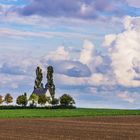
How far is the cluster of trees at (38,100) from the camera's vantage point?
167m

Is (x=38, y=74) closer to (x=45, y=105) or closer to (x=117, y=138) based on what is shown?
(x=45, y=105)

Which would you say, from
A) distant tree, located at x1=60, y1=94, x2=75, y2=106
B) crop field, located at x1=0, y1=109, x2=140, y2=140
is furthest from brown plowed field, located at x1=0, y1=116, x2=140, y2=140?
distant tree, located at x1=60, y1=94, x2=75, y2=106

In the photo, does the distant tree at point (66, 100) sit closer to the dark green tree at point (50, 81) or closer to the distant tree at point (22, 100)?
the dark green tree at point (50, 81)

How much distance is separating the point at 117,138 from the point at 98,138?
1.38m

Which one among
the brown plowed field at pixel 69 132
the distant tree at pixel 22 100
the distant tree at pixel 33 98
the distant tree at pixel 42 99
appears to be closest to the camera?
the brown plowed field at pixel 69 132

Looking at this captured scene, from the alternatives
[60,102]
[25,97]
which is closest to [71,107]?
[60,102]

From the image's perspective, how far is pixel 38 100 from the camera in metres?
174

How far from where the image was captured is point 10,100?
18512cm

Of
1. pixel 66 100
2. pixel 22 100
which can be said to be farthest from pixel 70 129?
pixel 22 100

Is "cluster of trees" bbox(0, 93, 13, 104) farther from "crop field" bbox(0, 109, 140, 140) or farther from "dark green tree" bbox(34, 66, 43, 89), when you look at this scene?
"crop field" bbox(0, 109, 140, 140)

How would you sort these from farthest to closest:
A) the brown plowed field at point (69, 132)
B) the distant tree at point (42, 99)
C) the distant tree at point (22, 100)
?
the distant tree at point (22, 100) → the distant tree at point (42, 99) → the brown plowed field at point (69, 132)

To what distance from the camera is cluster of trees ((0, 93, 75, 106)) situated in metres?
167

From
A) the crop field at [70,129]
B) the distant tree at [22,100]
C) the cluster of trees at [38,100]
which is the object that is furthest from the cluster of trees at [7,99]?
the crop field at [70,129]

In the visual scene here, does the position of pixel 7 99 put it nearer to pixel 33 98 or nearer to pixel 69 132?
pixel 33 98
